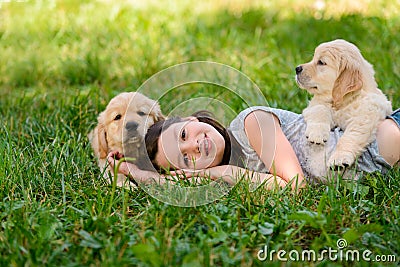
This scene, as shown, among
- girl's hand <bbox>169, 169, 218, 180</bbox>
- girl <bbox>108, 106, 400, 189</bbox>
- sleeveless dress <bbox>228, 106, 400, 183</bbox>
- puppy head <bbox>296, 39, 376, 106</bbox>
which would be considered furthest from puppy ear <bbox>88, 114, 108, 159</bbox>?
puppy head <bbox>296, 39, 376, 106</bbox>

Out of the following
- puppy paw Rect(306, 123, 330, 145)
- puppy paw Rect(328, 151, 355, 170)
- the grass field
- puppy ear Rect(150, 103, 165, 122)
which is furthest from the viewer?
puppy ear Rect(150, 103, 165, 122)

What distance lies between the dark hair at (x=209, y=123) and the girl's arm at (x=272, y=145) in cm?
10

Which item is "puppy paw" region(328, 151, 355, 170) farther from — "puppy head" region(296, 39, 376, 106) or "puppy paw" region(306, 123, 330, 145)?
"puppy head" region(296, 39, 376, 106)

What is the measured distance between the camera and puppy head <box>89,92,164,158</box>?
3.33 metres

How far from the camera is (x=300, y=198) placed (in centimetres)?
295

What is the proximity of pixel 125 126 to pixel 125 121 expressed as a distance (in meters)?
0.03

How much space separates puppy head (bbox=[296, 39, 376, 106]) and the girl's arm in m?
0.26

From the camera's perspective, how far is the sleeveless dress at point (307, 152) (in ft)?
10.4

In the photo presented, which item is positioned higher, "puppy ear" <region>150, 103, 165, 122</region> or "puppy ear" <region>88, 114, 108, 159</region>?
"puppy ear" <region>150, 103, 165, 122</region>

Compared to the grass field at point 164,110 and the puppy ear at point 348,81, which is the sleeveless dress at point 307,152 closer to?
the grass field at point 164,110

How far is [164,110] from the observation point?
147 inches

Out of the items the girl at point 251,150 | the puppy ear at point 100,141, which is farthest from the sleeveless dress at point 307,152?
the puppy ear at point 100,141

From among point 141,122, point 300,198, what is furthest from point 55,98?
point 300,198

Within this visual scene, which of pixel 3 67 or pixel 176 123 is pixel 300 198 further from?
pixel 3 67
